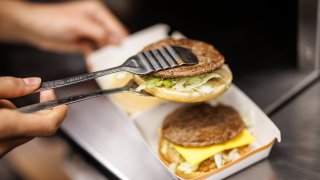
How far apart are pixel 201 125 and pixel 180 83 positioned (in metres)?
0.18

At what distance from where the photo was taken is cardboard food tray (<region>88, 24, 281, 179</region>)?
44.4 inches

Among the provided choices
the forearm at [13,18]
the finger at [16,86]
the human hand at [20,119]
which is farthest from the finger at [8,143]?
the forearm at [13,18]

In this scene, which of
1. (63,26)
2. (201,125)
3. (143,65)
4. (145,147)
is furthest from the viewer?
(63,26)

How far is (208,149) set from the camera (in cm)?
114

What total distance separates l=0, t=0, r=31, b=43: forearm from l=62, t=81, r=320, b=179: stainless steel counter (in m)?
0.55

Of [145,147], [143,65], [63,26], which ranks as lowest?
[145,147]

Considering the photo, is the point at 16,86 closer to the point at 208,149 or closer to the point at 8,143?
the point at 8,143

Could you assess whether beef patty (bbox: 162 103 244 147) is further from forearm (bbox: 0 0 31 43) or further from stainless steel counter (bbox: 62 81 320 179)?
forearm (bbox: 0 0 31 43)

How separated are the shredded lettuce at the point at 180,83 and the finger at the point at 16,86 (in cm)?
27

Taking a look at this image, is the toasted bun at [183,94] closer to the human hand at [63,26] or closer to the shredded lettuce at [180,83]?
the shredded lettuce at [180,83]

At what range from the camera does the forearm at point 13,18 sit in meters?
1.86

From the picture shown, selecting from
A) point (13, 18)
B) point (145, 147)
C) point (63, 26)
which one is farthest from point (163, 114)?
point (13, 18)

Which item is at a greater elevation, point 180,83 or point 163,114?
point 180,83

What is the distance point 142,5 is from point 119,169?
1.14 m
